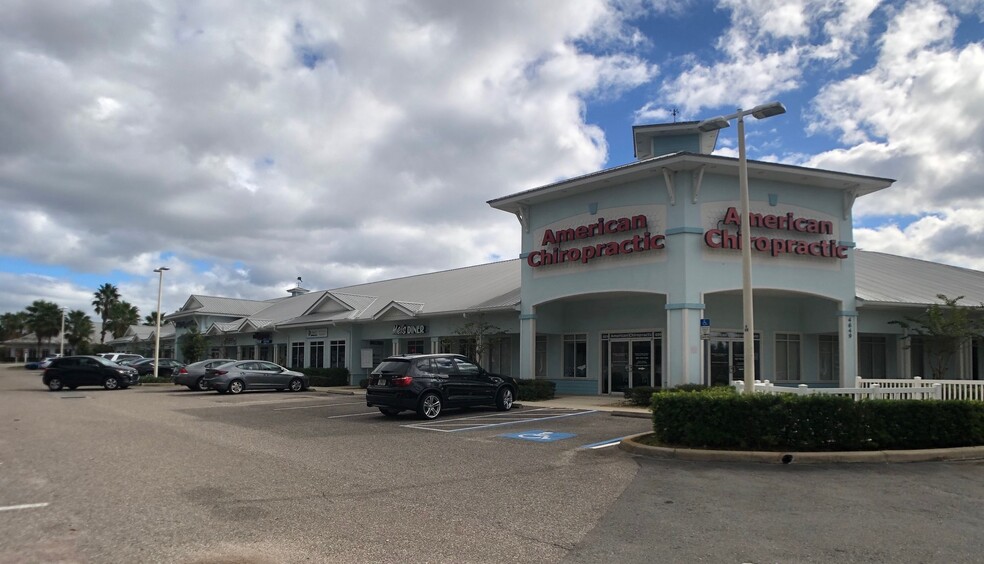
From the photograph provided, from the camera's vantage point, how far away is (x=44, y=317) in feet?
290

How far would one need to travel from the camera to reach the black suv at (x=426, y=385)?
17375 millimetres

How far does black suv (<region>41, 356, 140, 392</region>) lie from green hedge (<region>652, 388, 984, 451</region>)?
29.0 metres

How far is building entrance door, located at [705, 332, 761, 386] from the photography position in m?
23.4

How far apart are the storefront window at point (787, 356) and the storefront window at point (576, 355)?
6.81 metres

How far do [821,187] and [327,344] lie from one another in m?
26.6

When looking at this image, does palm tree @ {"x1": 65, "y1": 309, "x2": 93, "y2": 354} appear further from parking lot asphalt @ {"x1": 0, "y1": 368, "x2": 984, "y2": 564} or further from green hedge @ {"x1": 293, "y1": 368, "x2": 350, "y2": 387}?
parking lot asphalt @ {"x1": 0, "y1": 368, "x2": 984, "y2": 564}

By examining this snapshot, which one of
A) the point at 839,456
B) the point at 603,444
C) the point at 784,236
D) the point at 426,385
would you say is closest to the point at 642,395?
the point at 426,385

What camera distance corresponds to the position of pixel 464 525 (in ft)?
22.8

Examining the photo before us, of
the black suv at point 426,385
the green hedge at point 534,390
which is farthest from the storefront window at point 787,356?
the black suv at point 426,385

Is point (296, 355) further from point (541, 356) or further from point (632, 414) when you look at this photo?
point (632, 414)

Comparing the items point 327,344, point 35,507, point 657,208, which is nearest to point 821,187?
point 657,208

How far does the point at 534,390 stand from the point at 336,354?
719 inches

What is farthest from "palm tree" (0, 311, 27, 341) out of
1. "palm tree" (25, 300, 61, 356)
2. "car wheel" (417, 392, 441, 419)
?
"car wheel" (417, 392, 441, 419)

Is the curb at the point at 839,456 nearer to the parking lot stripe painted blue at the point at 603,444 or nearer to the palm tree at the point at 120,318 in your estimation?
the parking lot stripe painted blue at the point at 603,444
